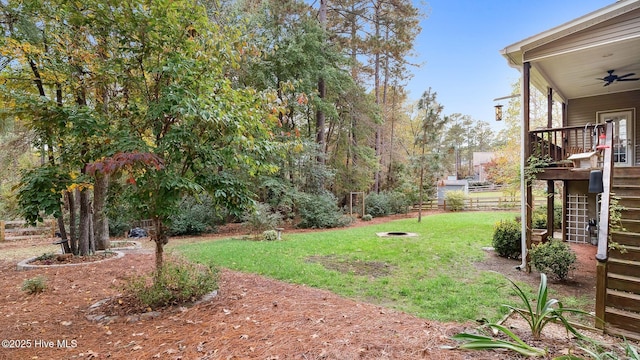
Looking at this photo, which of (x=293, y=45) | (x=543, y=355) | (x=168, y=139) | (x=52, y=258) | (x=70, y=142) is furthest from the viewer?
(x=293, y=45)

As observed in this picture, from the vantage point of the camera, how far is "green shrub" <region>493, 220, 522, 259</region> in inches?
271

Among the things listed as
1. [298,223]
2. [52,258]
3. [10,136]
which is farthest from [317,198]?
[10,136]

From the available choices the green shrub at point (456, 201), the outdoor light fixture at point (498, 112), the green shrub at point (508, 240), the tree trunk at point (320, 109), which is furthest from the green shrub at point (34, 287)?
the green shrub at point (456, 201)

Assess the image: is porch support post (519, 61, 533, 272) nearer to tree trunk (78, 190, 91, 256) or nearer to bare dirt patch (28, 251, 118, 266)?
bare dirt patch (28, 251, 118, 266)

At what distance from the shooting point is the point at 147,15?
3.61 m

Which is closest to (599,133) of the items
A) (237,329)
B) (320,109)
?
(237,329)

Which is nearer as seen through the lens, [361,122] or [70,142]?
[70,142]

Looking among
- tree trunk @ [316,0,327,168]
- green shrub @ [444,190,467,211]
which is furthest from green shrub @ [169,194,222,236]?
green shrub @ [444,190,467,211]

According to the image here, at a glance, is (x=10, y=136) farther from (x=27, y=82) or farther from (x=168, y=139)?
(x=168, y=139)

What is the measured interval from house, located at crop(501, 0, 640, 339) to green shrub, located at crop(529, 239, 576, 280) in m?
0.63

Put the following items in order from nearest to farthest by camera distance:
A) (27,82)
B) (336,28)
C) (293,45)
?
(27,82), (293,45), (336,28)

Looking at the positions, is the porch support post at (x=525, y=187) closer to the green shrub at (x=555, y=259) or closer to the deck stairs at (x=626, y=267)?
the green shrub at (x=555, y=259)

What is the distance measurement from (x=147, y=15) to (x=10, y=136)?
1398 centimetres

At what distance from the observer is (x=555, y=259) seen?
5.23 metres
